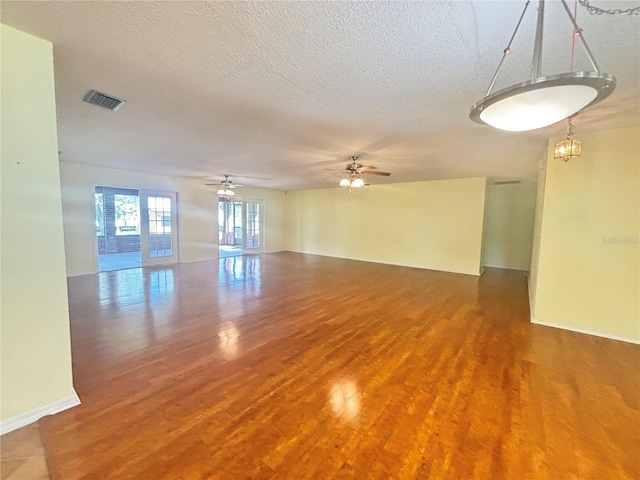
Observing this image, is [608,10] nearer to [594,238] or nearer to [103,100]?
[594,238]

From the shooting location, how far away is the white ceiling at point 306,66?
4.76ft

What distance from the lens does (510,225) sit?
7762mm

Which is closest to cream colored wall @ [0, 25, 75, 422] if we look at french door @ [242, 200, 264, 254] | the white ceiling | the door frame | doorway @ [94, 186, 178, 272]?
the white ceiling

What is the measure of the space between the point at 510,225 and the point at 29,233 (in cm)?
944

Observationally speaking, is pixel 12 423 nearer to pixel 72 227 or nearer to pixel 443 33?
pixel 443 33

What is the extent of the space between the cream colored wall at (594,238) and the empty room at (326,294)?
22 mm

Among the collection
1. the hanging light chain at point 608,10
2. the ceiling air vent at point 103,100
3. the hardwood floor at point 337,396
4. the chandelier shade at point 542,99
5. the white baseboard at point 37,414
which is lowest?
the hardwood floor at point 337,396

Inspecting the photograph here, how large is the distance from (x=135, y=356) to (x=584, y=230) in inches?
202

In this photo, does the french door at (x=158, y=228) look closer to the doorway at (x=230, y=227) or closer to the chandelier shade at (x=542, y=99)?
the doorway at (x=230, y=227)

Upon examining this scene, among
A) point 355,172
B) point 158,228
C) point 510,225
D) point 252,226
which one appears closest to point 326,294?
point 355,172

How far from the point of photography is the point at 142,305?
4031 mm

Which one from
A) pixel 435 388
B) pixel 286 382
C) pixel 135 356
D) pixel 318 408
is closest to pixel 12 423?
pixel 135 356

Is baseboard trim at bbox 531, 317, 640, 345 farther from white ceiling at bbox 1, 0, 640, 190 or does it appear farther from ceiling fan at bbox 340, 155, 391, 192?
ceiling fan at bbox 340, 155, 391, 192

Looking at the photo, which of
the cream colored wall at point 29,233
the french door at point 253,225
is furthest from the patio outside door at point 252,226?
the cream colored wall at point 29,233
